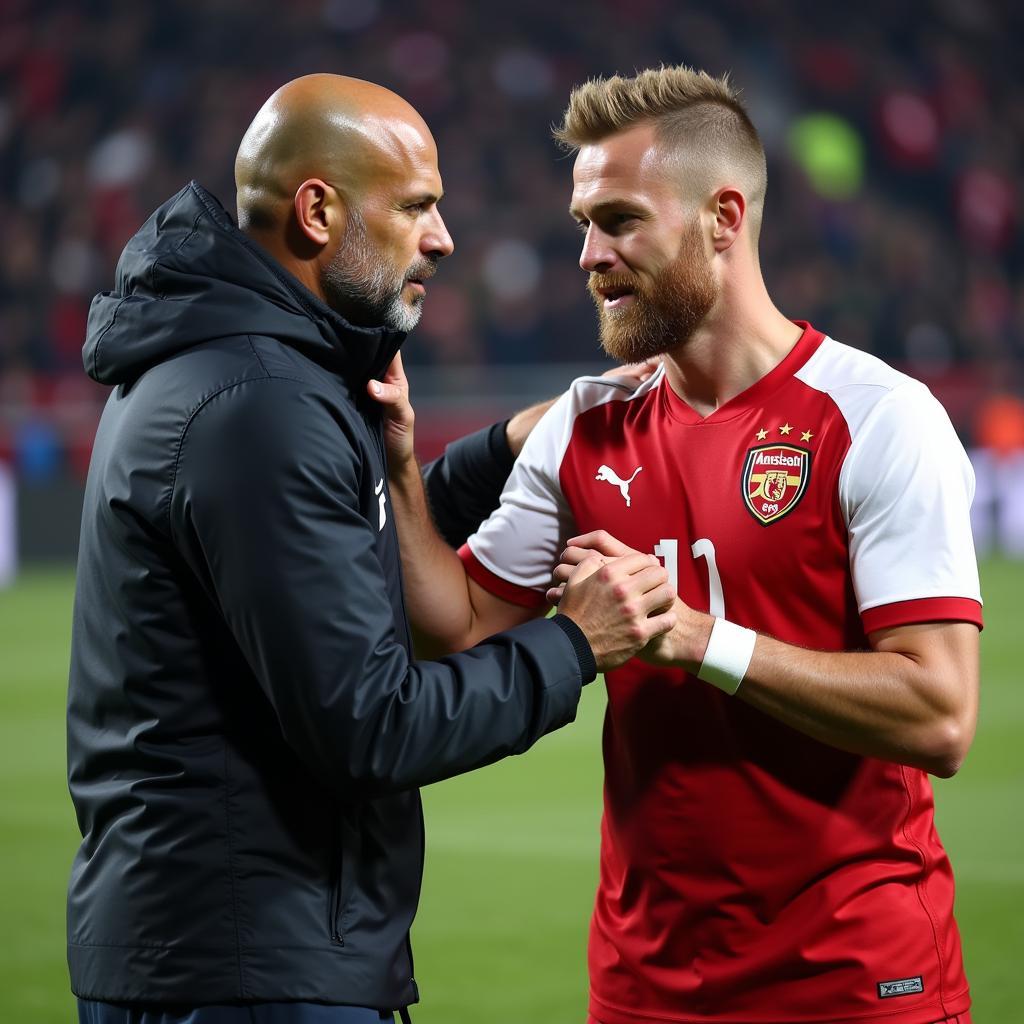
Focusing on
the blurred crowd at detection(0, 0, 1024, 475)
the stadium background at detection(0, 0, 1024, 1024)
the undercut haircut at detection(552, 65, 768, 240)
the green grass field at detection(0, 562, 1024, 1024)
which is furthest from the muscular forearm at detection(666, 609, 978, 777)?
the blurred crowd at detection(0, 0, 1024, 475)

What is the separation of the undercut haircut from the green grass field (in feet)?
8.95

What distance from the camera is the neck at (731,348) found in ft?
9.30

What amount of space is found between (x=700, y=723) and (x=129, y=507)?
110cm

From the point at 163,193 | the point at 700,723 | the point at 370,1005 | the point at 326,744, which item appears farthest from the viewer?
the point at 163,193

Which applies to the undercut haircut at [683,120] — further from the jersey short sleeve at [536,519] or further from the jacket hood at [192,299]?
the jacket hood at [192,299]

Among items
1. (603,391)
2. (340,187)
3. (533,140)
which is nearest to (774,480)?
(603,391)

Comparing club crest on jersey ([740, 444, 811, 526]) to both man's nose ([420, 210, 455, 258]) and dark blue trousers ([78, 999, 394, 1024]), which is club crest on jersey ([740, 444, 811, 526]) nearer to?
man's nose ([420, 210, 455, 258])

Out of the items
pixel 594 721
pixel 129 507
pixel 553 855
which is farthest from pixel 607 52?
pixel 129 507

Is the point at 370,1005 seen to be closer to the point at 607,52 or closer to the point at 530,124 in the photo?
the point at 530,124

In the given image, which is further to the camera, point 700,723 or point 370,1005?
point 700,723

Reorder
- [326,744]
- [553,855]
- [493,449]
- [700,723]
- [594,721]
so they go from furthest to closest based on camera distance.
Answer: [594,721]
[553,855]
[493,449]
[700,723]
[326,744]

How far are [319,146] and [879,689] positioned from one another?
1.29 meters

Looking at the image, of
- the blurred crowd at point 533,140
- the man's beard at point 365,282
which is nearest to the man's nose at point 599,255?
the man's beard at point 365,282

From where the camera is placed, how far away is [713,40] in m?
21.8
